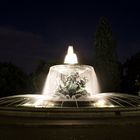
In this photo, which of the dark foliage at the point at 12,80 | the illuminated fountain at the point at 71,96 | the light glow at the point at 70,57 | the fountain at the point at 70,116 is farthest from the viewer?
the dark foliage at the point at 12,80

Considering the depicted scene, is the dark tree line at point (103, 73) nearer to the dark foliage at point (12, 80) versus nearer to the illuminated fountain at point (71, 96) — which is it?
the dark foliage at point (12, 80)

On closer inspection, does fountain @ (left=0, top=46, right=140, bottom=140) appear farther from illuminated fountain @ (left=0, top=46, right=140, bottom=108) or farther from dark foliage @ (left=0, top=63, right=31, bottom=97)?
dark foliage @ (left=0, top=63, right=31, bottom=97)

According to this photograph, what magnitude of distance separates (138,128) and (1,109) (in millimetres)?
6321

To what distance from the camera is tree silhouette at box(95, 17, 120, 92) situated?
50188 millimetres

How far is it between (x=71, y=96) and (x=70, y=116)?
6.65m

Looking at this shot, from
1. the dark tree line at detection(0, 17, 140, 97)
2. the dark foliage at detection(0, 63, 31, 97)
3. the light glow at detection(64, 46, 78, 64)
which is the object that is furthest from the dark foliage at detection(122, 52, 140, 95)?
the light glow at detection(64, 46, 78, 64)

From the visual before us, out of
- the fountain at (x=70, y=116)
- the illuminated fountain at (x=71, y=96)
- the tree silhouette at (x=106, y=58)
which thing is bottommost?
the fountain at (x=70, y=116)

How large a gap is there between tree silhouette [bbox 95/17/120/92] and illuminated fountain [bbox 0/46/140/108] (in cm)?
2281

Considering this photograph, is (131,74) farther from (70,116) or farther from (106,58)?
(70,116)

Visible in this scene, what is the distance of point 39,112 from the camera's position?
1798cm

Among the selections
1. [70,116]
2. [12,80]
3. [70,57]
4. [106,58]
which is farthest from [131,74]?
[70,116]

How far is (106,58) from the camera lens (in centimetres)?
5159

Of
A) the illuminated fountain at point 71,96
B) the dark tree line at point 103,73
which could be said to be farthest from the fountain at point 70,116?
the dark tree line at point 103,73

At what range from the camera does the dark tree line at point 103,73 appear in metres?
50.3
